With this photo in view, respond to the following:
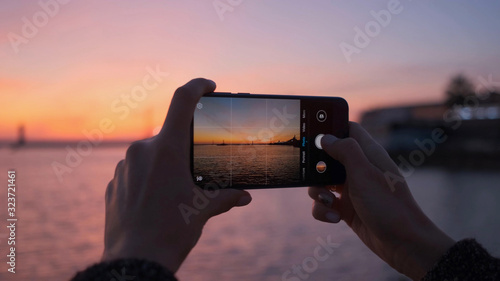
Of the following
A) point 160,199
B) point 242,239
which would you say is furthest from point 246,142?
point 242,239

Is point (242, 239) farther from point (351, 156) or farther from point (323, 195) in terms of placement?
point (351, 156)

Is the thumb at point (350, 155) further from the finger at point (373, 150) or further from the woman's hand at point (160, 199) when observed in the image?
the woman's hand at point (160, 199)

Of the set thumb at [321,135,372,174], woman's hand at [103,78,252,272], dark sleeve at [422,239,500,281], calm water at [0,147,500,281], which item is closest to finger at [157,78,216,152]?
woman's hand at [103,78,252,272]

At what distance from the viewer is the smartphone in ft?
5.43

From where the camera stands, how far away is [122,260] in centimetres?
88

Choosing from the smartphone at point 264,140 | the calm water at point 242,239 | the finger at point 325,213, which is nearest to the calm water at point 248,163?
the smartphone at point 264,140

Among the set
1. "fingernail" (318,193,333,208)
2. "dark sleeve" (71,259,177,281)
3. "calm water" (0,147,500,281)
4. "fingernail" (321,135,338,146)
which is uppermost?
"fingernail" (321,135,338,146)

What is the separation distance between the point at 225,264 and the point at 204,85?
5.42 m

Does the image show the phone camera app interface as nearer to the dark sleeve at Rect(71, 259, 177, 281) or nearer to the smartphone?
the smartphone

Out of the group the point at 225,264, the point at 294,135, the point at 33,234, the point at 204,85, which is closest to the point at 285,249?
the point at 225,264

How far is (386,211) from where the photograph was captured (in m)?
1.63

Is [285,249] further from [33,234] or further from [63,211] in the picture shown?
[63,211]

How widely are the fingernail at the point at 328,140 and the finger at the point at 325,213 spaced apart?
336 millimetres

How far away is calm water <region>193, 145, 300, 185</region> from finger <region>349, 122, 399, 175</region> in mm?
298
